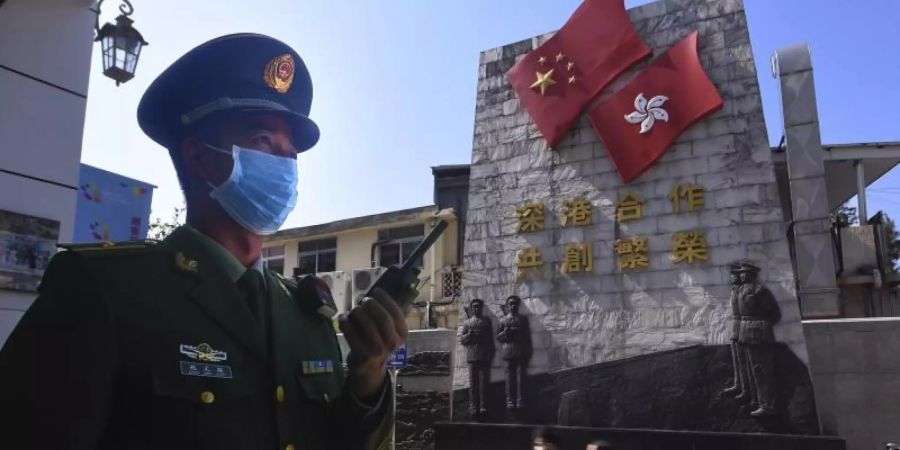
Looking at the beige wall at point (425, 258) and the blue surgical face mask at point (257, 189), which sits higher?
the beige wall at point (425, 258)

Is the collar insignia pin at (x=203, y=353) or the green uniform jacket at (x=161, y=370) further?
the collar insignia pin at (x=203, y=353)

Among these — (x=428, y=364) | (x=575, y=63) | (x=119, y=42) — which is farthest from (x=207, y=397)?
(x=428, y=364)

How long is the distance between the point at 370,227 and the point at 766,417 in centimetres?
1078

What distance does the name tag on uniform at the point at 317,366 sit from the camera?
4.83 feet

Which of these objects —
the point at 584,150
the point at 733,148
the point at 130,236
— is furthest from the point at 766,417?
the point at 130,236

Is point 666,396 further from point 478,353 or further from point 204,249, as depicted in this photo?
point 204,249

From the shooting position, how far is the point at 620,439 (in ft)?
24.2

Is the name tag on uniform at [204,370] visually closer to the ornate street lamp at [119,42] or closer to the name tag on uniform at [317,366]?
the name tag on uniform at [317,366]

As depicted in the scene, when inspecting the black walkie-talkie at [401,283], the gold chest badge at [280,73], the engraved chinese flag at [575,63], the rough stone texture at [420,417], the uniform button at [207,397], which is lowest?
the rough stone texture at [420,417]

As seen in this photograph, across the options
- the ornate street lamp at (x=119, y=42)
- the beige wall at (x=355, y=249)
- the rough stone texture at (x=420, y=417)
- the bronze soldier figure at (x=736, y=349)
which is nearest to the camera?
the ornate street lamp at (x=119, y=42)

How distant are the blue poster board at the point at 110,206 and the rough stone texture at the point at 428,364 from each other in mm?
5575

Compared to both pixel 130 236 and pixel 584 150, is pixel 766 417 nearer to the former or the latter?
pixel 584 150

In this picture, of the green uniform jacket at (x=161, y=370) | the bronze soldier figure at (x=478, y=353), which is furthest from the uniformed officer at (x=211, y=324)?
the bronze soldier figure at (x=478, y=353)

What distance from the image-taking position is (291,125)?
1.59 m
